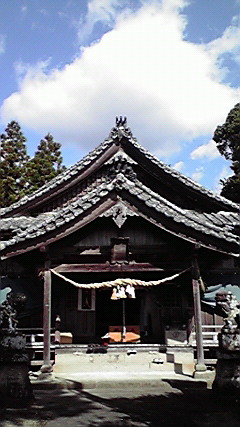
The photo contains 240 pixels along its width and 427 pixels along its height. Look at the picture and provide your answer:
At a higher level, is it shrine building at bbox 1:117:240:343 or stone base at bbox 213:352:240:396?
shrine building at bbox 1:117:240:343

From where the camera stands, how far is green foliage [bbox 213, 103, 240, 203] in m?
37.4

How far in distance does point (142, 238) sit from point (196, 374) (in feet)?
14.8

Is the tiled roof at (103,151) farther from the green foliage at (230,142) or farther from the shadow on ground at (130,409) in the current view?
the green foliage at (230,142)

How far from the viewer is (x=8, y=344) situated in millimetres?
8742

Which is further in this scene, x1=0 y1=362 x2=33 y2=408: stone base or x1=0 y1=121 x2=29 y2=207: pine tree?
x1=0 y1=121 x2=29 y2=207: pine tree

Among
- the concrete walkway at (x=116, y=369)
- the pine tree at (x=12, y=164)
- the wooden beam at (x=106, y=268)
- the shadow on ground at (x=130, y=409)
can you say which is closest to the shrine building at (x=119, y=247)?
the wooden beam at (x=106, y=268)

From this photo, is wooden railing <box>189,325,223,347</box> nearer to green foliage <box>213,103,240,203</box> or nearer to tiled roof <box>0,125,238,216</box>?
tiled roof <box>0,125,238,216</box>

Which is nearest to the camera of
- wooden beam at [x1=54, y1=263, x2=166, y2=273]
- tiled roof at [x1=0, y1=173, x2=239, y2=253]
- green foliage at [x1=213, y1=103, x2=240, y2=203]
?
tiled roof at [x1=0, y1=173, x2=239, y2=253]

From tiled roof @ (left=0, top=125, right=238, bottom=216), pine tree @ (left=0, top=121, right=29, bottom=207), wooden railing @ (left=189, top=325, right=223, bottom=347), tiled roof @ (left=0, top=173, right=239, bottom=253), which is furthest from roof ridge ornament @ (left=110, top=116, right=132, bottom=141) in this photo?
pine tree @ (left=0, top=121, right=29, bottom=207)

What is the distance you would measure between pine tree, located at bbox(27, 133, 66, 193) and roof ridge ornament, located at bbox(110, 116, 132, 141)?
665 inches

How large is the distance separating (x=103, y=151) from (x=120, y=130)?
134cm

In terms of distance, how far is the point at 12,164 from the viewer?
3416 cm

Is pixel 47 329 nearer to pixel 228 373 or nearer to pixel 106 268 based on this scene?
pixel 106 268

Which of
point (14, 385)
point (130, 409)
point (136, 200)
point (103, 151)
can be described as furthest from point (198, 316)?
point (103, 151)
